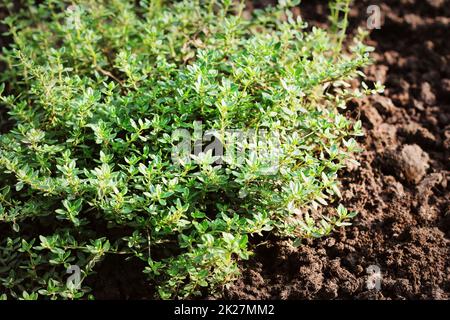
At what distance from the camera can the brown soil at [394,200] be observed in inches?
106

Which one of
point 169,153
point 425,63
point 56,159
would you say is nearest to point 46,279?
point 56,159

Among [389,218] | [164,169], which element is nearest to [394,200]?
[389,218]

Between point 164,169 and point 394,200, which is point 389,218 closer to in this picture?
point 394,200

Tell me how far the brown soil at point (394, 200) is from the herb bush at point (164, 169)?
0.14 meters

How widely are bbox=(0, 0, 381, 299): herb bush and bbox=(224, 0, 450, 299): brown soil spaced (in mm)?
138

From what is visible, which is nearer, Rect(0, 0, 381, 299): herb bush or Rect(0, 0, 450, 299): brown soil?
Rect(0, 0, 381, 299): herb bush

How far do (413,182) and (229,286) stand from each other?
1.11m

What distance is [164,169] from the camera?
2723 mm

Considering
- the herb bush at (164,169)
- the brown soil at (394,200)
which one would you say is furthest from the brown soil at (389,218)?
the herb bush at (164,169)

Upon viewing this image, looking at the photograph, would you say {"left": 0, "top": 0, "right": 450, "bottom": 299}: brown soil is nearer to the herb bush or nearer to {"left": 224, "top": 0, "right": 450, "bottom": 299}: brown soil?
{"left": 224, "top": 0, "right": 450, "bottom": 299}: brown soil

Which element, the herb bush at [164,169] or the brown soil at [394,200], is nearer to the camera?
the herb bush at [164,169]

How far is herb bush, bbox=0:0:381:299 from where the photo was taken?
2.52 m

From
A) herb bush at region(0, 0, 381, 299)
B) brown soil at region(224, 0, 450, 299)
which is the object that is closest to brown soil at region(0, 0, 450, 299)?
brown soil at region(224, 0, 450, 299)

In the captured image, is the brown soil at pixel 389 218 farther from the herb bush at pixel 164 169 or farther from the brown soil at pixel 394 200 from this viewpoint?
the herb bush at pixel 164 169
